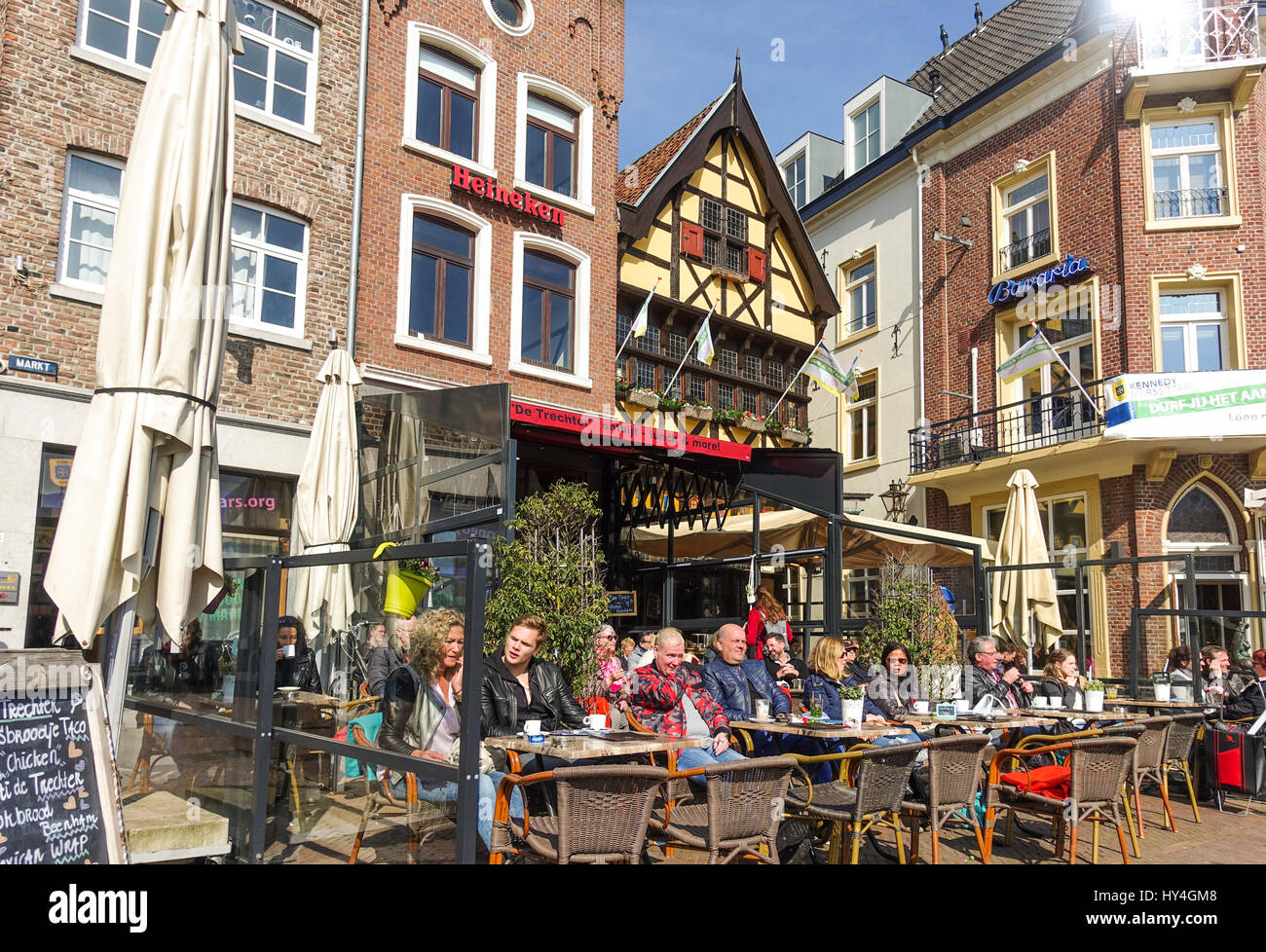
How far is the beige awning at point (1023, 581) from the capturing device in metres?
11.6

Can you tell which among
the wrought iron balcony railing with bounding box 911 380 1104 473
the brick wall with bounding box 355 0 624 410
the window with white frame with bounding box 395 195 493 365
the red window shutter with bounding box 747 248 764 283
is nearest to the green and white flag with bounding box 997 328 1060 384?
the wrought iron balcony railing with bounding box 911 380 1104 473

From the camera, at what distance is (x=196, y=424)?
4594mm

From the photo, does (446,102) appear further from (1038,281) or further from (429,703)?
(429,703)

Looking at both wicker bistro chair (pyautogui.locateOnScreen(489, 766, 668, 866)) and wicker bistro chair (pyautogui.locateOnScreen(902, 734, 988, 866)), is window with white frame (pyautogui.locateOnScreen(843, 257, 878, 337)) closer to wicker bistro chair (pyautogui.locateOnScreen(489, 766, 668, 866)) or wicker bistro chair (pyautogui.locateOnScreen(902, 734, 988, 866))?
wicker bistro chair (pyautogui.locateOnScreen(902, 734, 988, 866))

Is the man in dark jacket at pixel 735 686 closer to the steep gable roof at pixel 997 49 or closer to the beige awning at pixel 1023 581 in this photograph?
the beige awning at pixel 1023 581

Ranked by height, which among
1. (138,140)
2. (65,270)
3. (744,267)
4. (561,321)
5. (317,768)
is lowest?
(317,768)

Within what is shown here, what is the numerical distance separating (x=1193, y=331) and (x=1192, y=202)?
2.23 meters

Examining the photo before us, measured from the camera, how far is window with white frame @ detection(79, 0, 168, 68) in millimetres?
10008

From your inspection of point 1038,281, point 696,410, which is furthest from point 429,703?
point 1038,281

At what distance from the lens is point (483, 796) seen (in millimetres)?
4480

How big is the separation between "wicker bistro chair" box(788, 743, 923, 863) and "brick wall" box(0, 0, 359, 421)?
26.6ft
